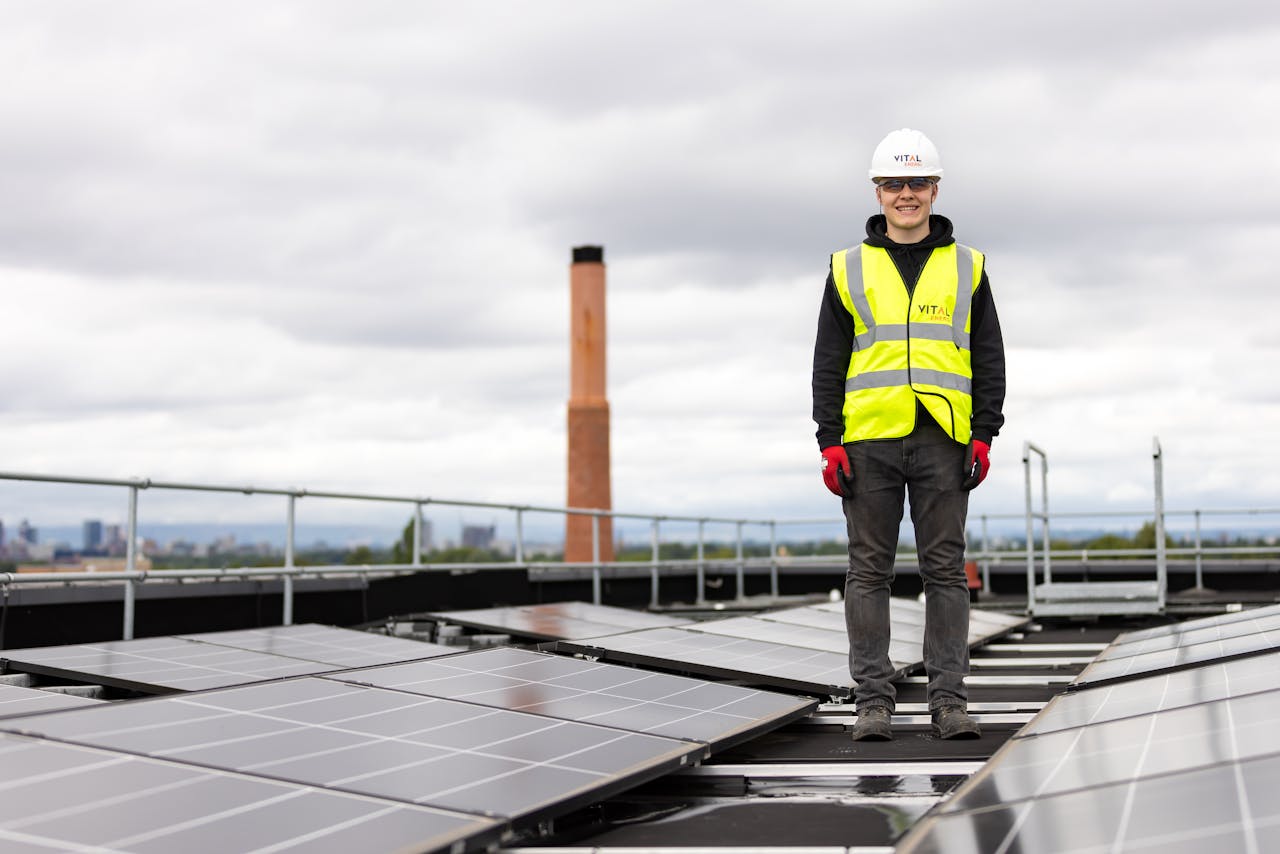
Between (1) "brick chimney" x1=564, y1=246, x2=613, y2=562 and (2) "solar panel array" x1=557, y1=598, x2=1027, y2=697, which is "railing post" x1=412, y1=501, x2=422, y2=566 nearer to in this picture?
(2) "solar panel array" x1=557, y1=598, x2=1027, y2=697

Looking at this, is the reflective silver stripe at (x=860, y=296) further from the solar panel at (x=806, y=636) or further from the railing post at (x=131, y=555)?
the railing post at (x=131, y=555)

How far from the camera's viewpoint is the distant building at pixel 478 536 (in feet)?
35.6

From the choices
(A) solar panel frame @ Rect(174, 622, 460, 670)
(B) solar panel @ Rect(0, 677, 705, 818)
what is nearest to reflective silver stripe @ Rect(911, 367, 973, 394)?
(B) solar panel @ Rect(0, 677, 705, 818)

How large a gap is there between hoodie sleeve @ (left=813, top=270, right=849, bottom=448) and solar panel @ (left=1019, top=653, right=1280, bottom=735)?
110 cm

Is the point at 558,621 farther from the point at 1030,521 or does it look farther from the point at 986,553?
the point at 986,553

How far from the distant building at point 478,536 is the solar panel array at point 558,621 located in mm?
2926

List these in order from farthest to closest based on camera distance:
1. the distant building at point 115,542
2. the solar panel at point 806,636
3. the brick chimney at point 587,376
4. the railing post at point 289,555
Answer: the brick chimney at point 587,376 < the railing post at point 289,555 < the distant building at point 115,542 < the solar panel at point 806,636

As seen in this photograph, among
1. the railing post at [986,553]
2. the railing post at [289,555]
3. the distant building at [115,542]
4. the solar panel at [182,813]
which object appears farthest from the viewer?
the railing post at [986,553]

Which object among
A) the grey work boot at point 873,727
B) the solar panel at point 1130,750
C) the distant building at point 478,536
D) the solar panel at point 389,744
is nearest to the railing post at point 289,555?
the distant building at point 478,536

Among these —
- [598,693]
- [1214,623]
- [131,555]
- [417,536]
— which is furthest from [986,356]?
[417,536]

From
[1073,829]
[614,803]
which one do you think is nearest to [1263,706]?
[1073,829]

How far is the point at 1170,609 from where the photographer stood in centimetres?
981

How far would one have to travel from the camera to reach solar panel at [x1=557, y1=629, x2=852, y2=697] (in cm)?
481

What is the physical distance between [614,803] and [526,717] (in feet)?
1.34
